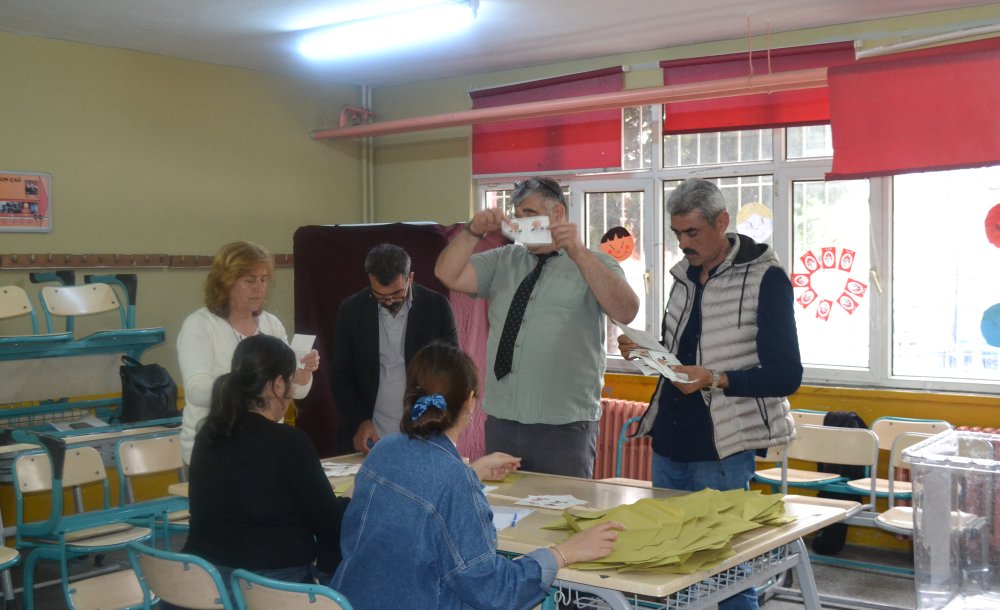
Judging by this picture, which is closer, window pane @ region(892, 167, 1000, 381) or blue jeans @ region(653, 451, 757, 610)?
A: blue jeans @ region(653, 451, 757, 610)

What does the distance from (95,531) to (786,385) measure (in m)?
3.06

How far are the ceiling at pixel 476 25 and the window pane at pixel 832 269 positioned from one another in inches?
38.2

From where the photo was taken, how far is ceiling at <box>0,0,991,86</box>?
4996 millimetres

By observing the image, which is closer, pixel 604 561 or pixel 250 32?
pixel 604 561

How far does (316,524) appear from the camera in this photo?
2475 millimetres

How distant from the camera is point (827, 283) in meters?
5.70

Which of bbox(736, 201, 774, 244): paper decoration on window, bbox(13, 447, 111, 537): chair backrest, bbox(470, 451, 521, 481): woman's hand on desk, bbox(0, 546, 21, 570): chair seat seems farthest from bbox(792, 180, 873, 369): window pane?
bbox(0, 546, 21, 570): chair seat

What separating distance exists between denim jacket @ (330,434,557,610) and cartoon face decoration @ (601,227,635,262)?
4.35m

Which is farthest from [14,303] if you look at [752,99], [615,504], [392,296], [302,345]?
[752,99]

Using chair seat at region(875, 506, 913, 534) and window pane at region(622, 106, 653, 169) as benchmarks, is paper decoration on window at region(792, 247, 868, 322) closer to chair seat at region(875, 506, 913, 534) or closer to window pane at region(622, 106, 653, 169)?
window pane at region(622, 106, 653, 169)

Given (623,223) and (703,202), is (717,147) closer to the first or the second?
(623,223)

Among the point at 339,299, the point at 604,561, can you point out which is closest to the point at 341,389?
the point at 604,561

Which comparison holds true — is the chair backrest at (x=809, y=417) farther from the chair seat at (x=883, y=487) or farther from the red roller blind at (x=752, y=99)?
the red roller blind at (x=752, y=99)

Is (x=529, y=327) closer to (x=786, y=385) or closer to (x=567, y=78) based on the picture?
(x=786, y=385)
